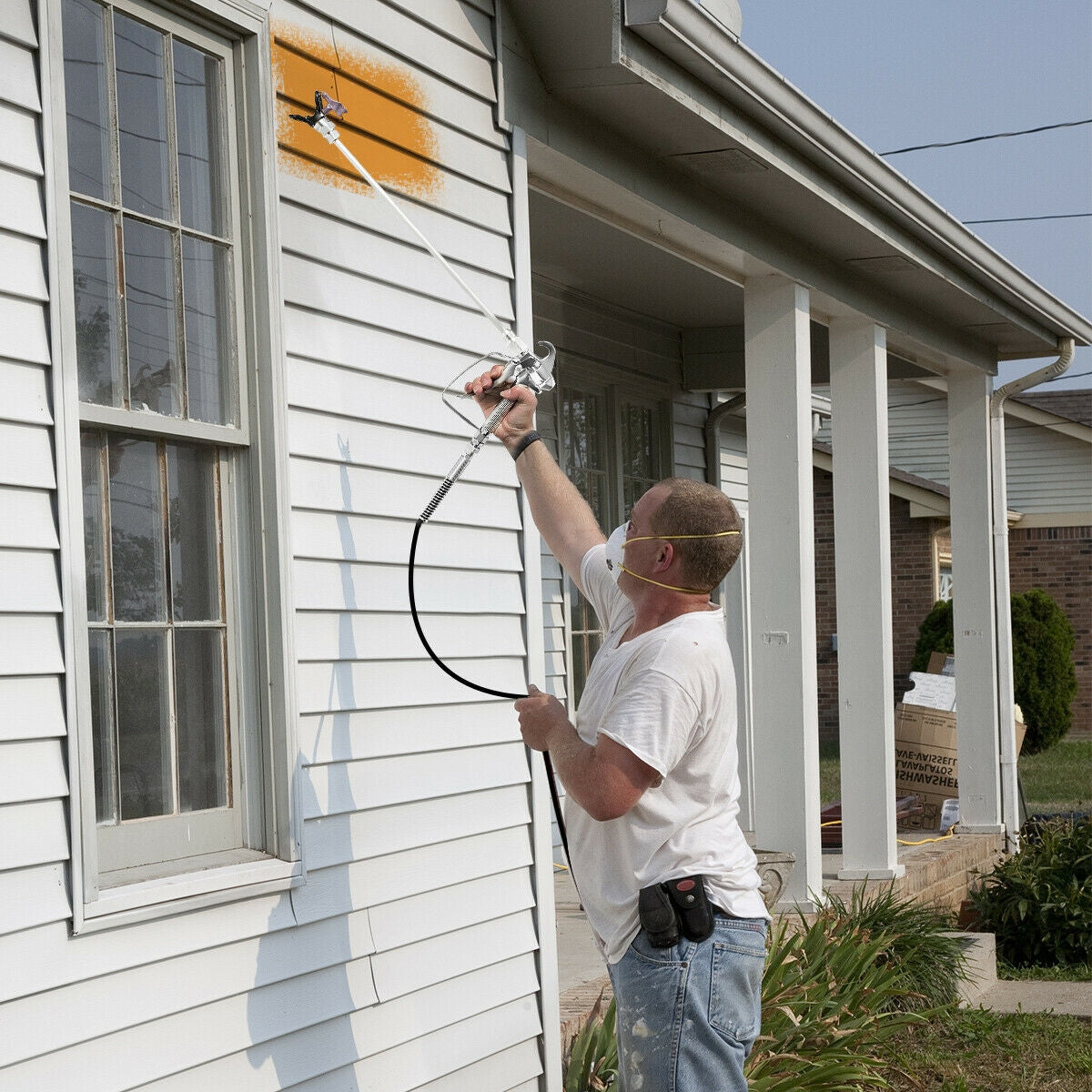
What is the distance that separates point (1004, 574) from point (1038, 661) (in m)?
10.9

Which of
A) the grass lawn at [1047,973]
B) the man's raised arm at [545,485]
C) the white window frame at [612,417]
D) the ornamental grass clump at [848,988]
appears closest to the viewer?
the man's raised arm at [545,485]

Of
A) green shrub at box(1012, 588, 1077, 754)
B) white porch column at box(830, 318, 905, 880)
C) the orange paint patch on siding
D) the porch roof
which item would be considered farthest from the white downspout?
green shrub at box(1012, 588, 1077, 754)

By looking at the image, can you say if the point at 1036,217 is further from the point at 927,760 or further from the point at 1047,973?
the point at 1047,973

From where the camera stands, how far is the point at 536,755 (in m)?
4.74

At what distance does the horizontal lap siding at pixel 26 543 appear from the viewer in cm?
281

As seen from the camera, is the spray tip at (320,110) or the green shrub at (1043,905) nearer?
the spray tip at (320,110)

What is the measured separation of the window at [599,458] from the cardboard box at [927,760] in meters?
2.70

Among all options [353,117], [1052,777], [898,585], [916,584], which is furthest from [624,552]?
[898,585]

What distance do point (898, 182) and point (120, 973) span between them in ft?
17.3

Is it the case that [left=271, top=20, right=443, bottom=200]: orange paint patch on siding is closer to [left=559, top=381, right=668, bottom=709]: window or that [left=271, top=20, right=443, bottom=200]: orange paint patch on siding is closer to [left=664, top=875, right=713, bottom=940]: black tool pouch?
[left=664, top=875, right=713, bottom=940]: black tool pouch

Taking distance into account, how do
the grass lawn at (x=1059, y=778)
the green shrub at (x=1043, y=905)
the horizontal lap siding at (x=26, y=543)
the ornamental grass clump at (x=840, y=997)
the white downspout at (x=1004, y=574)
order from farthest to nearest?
the grass lawn at (x=1059, y=778) → the white downspout at (x=1004, y=574) → the green shrub at (x=1043, y=905) → the ornamental grass clump at (x=840, y=997) → the horizontal lap siding at (x=26, y=543)

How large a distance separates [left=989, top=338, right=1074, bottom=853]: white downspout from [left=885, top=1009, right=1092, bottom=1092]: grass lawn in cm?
322


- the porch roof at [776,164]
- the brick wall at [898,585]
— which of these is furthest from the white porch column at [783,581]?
the brick wall at [898,585]

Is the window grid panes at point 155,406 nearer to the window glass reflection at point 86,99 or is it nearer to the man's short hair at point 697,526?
the window glass reflection at point 86,99
